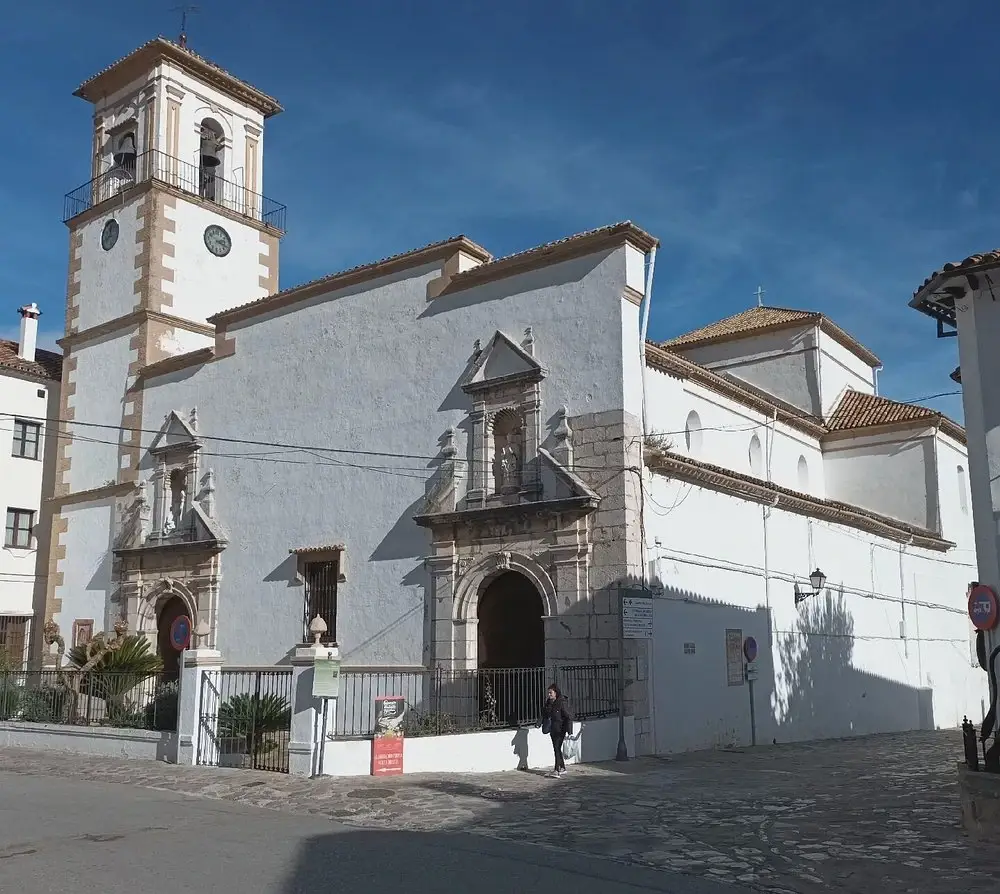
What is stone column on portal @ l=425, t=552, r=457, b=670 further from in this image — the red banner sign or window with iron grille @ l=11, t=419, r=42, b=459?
window with iron grille @ l=11, t=419, r=42, b=459

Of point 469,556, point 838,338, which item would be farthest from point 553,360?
point 838,338

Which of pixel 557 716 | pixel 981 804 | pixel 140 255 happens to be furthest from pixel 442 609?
pixel 140 255

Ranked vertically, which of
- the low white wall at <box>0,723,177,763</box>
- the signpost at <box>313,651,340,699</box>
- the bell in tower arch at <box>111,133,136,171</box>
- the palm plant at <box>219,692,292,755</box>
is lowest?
the low white wall at <box>0,723,177,763</box>

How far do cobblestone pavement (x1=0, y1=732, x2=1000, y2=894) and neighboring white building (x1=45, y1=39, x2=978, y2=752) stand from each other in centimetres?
309

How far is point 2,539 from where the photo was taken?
27.1 m

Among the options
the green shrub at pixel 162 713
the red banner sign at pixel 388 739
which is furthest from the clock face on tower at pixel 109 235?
the red banner sign at pixel 388 739

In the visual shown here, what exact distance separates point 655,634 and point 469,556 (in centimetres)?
357

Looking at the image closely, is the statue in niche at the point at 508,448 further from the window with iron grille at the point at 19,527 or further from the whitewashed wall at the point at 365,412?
the window with iron grille at the point at 19,527

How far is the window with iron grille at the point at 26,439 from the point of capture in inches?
1086

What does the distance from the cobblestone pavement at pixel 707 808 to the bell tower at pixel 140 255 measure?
9.63 metres

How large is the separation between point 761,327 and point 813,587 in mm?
9573

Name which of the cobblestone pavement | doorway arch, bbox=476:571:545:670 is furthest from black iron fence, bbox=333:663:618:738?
the cobblestone pavement

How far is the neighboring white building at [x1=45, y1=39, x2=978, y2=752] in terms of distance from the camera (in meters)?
18.2

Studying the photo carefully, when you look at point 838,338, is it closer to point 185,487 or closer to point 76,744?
point 185,487
